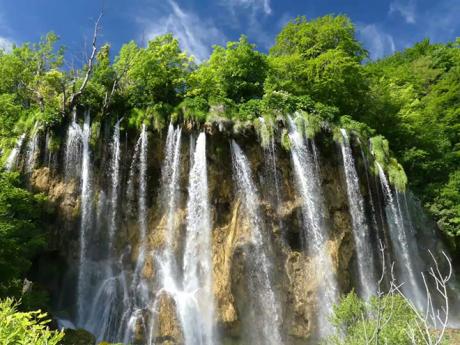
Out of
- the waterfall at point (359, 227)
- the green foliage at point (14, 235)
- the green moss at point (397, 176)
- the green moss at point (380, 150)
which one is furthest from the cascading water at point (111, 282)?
the green moss at point (397, 176)

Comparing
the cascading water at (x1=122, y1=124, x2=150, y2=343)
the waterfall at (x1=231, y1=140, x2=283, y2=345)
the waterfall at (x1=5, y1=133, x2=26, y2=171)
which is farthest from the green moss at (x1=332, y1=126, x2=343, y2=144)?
the waterfall at (x1=5, y1=133, x2=26, y2=171)

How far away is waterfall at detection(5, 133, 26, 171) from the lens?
18.3m

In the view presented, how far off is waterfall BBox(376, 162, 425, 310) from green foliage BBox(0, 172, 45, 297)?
670 inches

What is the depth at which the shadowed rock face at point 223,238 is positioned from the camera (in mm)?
17172

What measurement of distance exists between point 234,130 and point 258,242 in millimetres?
5291

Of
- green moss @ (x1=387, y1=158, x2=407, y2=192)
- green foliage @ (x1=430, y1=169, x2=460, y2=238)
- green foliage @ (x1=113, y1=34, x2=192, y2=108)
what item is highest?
green foliage @ (x1=113, y1=34, x2=192, y2=108)

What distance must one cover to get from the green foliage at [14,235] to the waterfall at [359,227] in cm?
1406

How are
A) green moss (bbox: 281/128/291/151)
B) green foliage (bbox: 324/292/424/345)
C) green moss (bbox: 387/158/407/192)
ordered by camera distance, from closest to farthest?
1. green foliage (bbox: 324/292/424/345)
2. green moss (bbox: 281/128/291/151)
3. green moss (bbox: 387/158/407/192)

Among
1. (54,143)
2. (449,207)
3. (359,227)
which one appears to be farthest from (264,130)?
(449,207)

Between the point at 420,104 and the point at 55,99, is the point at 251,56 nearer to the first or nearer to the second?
the point at 55,99

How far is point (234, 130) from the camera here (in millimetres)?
20328

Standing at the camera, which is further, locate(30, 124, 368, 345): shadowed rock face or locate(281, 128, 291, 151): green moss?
locate(281, 128, 291, 151): green moss

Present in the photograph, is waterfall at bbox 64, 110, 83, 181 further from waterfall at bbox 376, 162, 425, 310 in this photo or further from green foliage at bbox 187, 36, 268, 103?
waterfall at bbox 376, 162, 425, 310

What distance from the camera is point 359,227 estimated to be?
70.5 feet
